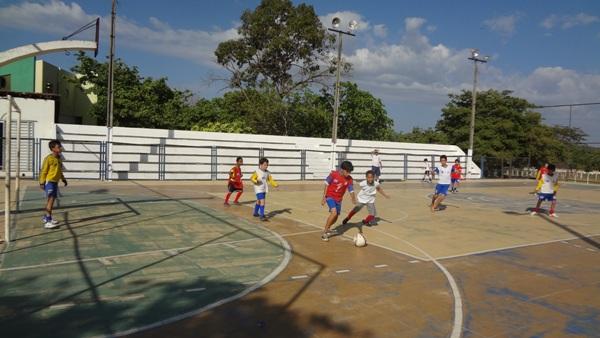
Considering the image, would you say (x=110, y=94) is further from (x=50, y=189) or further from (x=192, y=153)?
(x=50, y=189)

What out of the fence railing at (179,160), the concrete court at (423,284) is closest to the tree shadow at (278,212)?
the concrete court at (423,284)

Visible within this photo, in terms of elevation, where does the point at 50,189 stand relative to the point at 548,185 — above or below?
below

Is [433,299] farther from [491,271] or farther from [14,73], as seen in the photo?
[14,73]

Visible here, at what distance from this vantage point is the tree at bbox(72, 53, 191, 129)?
3136 centimetres

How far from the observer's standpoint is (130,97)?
31.6m

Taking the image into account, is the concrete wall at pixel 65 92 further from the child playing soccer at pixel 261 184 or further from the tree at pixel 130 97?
the child playing soccer at pixel 261 184

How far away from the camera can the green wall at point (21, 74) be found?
94.5 feet

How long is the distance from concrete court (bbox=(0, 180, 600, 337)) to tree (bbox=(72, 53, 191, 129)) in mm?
20617

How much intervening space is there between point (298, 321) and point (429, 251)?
15.5 feet

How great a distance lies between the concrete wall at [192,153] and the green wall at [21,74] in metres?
10.4

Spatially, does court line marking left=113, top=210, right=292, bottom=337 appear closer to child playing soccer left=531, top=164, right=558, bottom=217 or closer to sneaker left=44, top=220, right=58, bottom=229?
sneaker left=44, top=220, right=58, bottom=229

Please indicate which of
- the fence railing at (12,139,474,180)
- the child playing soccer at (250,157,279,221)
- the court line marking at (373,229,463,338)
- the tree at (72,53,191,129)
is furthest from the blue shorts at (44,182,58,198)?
the tree at (72,53,191,129)

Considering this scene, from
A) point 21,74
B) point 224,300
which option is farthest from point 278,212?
point 21,74

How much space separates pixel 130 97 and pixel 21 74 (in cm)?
636
